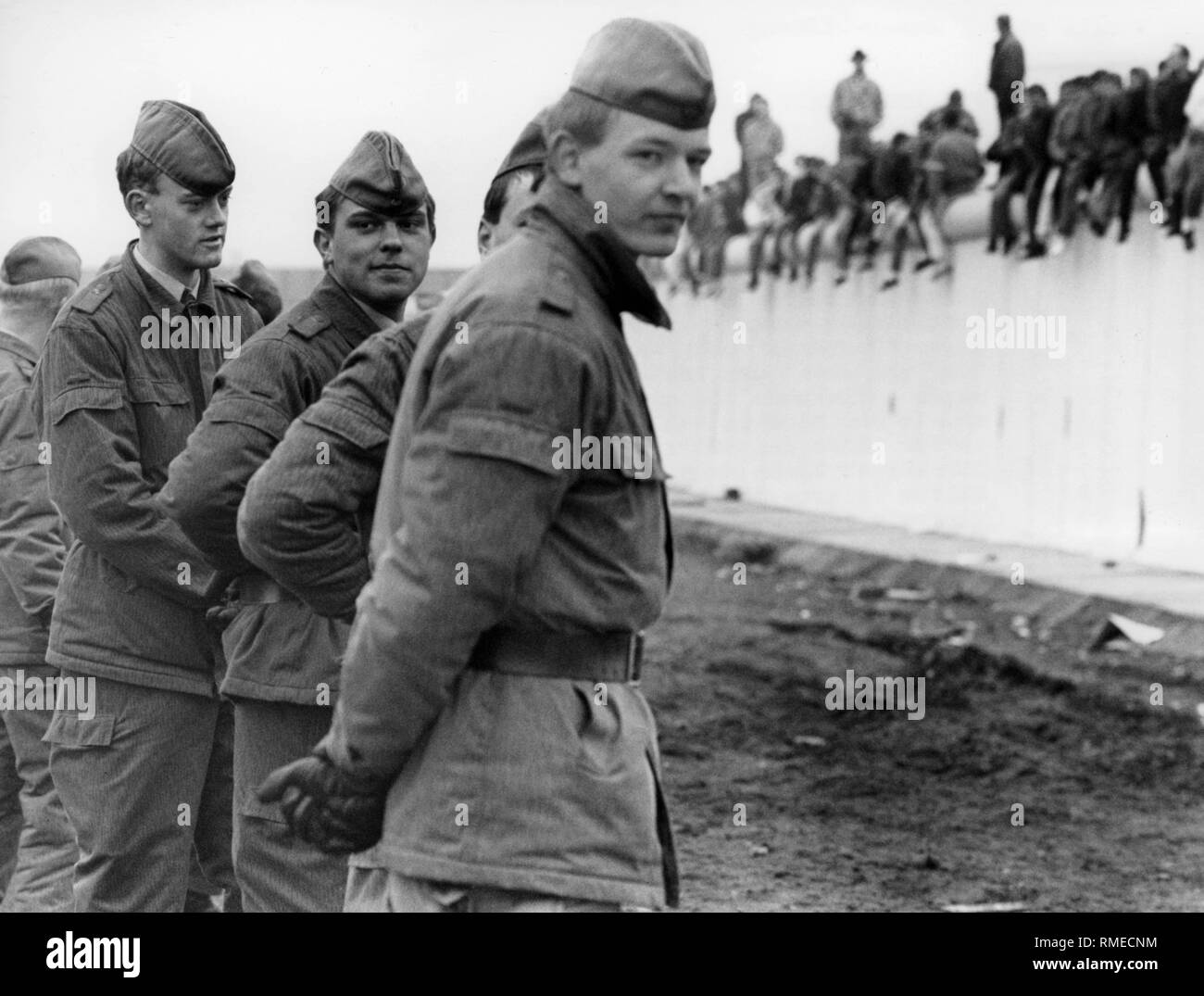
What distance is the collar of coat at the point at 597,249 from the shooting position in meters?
2.70

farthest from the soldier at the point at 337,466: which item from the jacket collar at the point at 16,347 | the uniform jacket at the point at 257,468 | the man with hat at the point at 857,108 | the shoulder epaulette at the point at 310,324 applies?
the man with hat at the point at 857,108

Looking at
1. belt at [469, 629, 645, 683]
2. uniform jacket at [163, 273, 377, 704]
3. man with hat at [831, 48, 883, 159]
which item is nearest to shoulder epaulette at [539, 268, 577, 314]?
belt at [469, 629, 645, 683]

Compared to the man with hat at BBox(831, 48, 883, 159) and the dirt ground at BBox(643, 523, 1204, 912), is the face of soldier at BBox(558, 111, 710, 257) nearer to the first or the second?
the dirt ground at BBox(643, 523, 1204, 912)

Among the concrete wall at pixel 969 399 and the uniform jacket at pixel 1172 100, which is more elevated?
the uniform jacket at pixel 1172 100

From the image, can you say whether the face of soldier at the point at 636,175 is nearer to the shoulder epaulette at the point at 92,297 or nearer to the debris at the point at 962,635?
the shoulder epaulette at the point at 92,297

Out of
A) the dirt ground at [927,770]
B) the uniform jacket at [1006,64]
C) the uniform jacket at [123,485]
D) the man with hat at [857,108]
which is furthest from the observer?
the man with hat at [857,108]

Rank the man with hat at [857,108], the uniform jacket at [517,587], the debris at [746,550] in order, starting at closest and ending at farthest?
1. the uniform jacket at [517,587]
2. the man with hat at [857,108]
3. the debris at [746,550]

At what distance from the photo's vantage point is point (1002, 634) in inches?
406

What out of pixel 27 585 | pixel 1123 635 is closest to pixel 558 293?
pixel 27 585

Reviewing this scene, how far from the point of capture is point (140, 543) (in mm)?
4238

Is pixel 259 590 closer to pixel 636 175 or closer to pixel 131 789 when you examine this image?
pixel 131 789

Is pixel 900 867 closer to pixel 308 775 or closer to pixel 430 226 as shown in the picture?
pixel 430 226

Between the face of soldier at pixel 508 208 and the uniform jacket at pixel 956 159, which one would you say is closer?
the face of soldier at pixel 508 208
